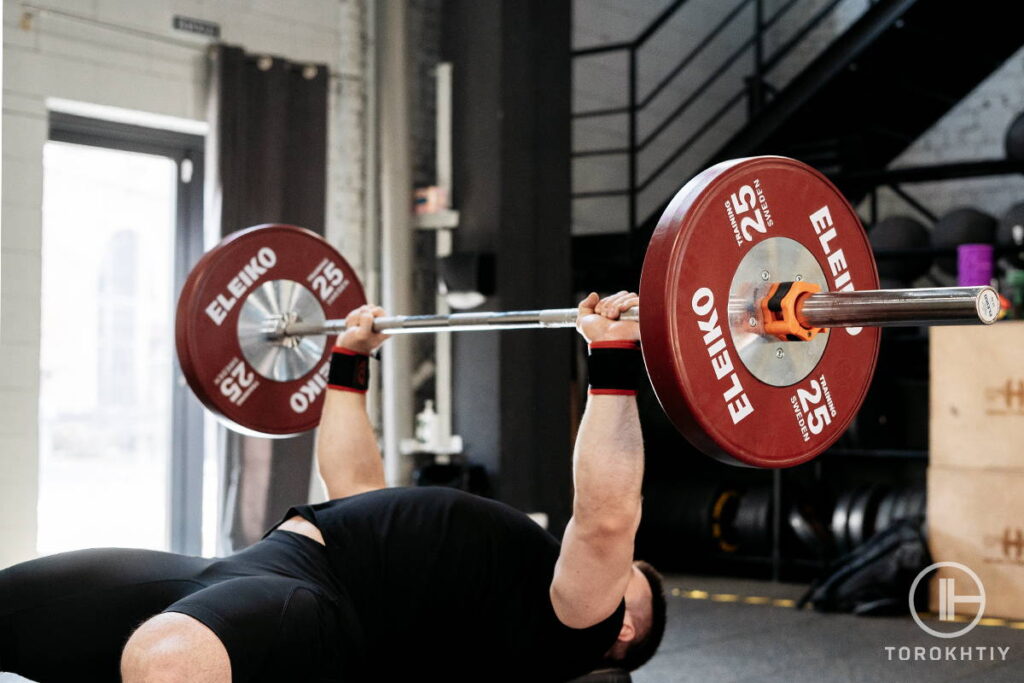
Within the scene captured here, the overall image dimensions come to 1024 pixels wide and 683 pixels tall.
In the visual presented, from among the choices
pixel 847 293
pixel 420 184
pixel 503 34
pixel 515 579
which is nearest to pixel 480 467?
pixel 420 184

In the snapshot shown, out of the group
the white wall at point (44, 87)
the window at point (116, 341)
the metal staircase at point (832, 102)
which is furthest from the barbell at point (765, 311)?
the metal staircase at point (832, 102)

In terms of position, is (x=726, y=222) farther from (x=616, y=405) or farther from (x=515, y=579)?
(x=515, y=579)

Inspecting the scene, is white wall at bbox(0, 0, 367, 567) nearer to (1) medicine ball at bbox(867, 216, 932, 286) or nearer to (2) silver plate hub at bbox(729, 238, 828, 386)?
(1) medicine ball at bbox(867, 216, 932, 286)

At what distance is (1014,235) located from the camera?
4891 millimetres

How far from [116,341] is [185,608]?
3.25 meters

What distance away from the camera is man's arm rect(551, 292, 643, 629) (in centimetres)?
201

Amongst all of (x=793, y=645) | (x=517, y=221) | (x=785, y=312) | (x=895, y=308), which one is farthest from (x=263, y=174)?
(x=895, y=308)

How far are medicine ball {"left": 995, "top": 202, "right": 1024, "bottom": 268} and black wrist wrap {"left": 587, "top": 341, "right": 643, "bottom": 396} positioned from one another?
3382 millimetres

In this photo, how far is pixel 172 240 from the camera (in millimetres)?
5105

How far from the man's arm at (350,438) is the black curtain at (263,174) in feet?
7.12

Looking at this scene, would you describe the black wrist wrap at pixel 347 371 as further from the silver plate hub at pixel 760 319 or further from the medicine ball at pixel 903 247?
the medicine ball at pixel 903 247

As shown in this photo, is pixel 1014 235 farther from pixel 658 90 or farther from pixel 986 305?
pixel 986 305

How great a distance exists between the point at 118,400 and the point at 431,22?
229 cm

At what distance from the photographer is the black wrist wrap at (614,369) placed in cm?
204
